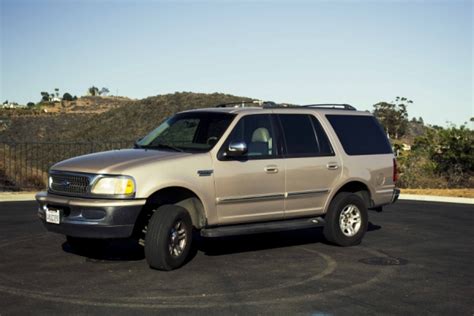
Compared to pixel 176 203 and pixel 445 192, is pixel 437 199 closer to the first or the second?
pixel 445 192

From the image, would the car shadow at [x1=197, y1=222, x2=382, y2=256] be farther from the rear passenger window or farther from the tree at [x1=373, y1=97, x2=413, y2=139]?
the tree at [x1=373, y1=97, x2=413, y2=139]

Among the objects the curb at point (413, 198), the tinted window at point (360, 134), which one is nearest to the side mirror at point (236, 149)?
the tinted window at point (360, 134)

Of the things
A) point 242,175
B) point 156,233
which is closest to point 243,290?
point 156,233

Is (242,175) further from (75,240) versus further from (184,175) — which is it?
(75,240)

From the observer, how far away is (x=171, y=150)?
8.69m

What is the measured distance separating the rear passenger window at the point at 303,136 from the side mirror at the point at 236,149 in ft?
3.41

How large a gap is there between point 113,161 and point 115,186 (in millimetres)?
444

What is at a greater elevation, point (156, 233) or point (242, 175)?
point (242, 175)

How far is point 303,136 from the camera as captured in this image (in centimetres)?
968

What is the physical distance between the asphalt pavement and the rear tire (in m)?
0.20

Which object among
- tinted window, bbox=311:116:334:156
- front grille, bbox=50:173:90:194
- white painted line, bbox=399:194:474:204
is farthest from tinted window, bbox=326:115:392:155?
white painted line, bbox=399:194:474:204

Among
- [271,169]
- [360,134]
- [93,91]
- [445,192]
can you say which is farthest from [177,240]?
[93,91]

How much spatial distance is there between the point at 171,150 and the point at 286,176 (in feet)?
5.57

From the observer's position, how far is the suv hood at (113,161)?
25.4ft
